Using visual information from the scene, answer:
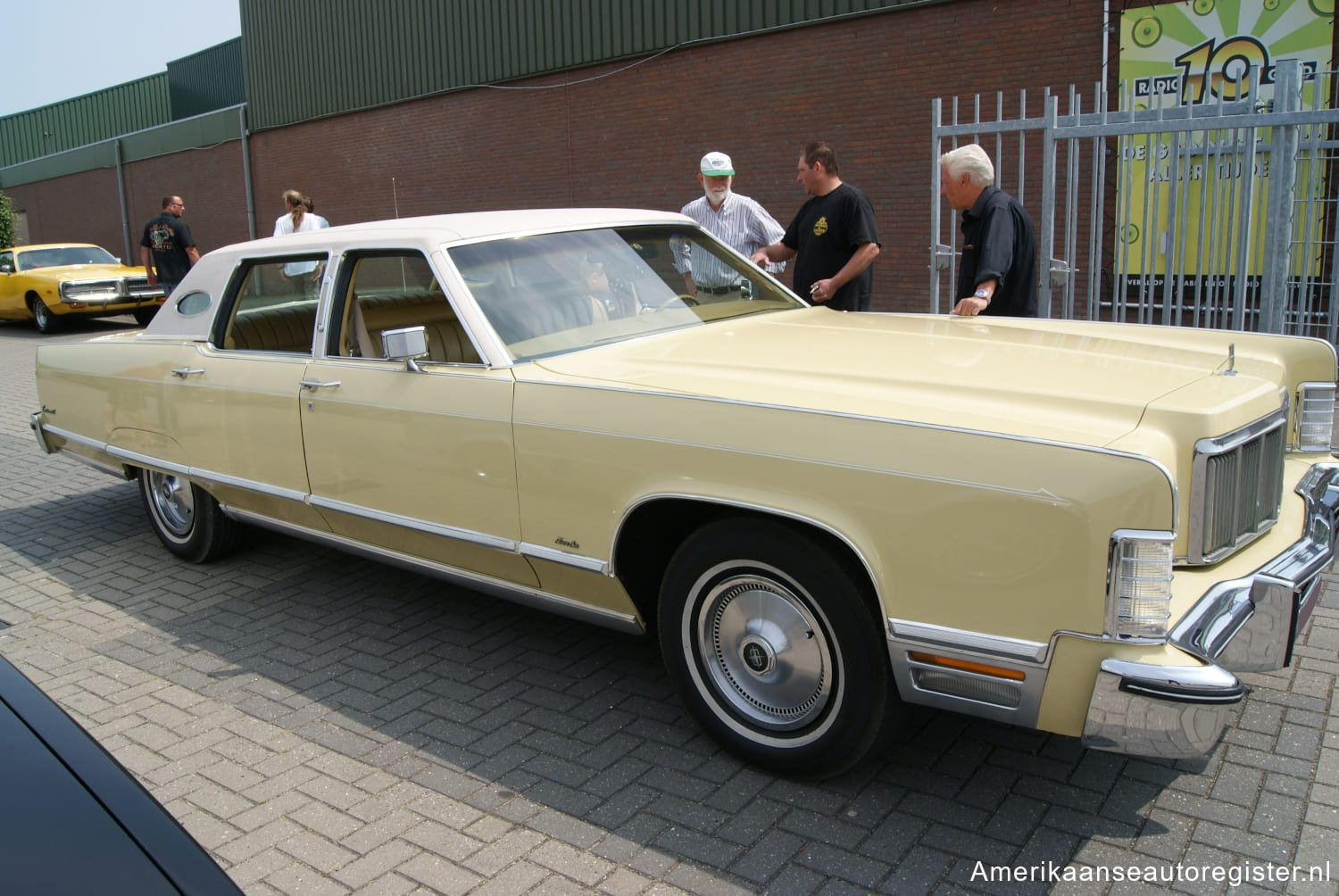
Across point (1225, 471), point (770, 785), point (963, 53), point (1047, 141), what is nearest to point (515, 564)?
point (770, 785)

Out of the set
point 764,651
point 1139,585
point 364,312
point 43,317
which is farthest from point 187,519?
point 43,317

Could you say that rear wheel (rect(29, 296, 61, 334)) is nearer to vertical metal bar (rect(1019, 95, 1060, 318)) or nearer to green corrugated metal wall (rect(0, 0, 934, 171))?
green corrugated metal wall (rect(0, 0, 934, 171))

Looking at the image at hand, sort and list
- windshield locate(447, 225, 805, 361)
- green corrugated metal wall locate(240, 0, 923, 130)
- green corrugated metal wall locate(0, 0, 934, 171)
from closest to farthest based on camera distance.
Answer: windshield locate(447, 225, 805, 361)
green corrugated metal wall locate(240, 0, 923, 130)
green corrugated metal wall locate(0, 0, 934, 171)

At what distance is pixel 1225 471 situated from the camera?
262 centimetres

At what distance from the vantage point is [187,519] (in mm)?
5176

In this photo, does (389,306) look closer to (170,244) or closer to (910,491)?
(910,491)

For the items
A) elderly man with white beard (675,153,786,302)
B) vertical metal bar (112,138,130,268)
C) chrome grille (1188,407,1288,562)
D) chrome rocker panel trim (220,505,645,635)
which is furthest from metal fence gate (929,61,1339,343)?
vertical metal bar (112,138,130,268)

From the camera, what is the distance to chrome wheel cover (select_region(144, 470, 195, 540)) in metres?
5.11

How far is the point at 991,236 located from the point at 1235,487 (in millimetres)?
2446

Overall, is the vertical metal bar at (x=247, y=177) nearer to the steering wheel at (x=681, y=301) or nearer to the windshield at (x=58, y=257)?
the windshield at (x=58, y=257)

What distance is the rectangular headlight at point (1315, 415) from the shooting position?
3.41 meters

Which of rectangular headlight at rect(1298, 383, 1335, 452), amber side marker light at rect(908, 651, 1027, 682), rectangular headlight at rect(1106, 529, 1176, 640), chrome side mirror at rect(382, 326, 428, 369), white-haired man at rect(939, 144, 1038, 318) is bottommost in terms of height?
amber side marker light at rect(908, 651, 1027, 682)

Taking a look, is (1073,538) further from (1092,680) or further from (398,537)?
(398,537)

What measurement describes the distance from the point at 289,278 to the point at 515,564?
6.63 ft
